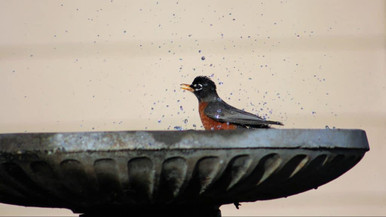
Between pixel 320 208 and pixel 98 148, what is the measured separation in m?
2.30

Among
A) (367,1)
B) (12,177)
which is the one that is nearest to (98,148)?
(12,177)

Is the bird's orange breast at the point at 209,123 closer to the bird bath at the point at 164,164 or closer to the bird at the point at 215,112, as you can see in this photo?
the bird at the point at 215,112

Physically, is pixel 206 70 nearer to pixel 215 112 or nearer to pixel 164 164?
pixel 215 112

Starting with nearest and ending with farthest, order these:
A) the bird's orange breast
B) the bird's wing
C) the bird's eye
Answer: the bird's wing → the bird's orange breast → the bird's eye

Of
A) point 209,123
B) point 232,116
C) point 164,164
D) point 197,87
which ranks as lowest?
point 164,164

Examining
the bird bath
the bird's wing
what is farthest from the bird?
the bird bath

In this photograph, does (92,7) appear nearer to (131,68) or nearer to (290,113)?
(131,68)

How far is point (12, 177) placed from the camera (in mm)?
2270

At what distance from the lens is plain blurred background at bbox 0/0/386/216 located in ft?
13.8

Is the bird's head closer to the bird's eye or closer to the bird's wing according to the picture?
the bird's eye

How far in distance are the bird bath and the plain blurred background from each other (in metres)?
1.76

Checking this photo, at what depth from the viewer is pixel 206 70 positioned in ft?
14.0

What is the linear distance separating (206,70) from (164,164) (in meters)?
2.10

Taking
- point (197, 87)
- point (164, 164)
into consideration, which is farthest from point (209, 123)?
point (164, 164)
